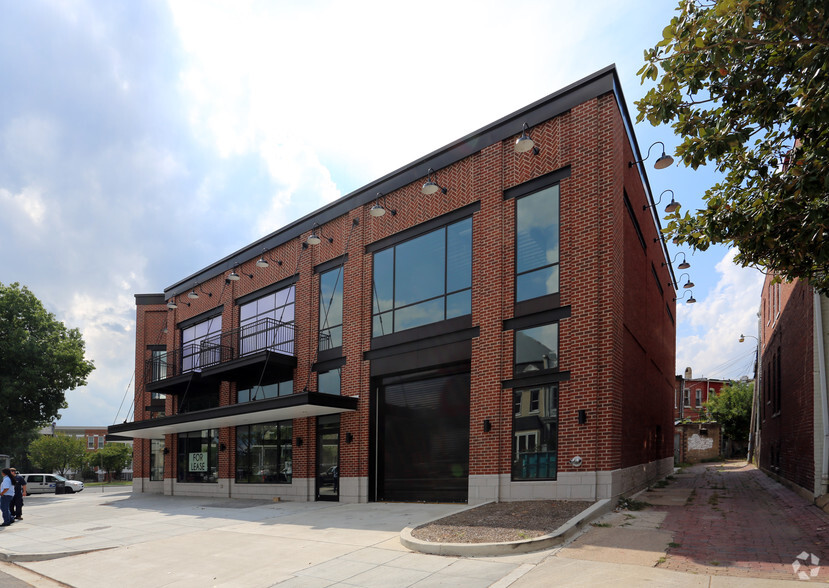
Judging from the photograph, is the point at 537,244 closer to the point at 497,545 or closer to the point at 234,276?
the point at 497,545

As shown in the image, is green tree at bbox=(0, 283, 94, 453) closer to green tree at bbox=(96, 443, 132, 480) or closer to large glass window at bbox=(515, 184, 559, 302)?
large glass window at bbox=(515, 184, 559, 302)

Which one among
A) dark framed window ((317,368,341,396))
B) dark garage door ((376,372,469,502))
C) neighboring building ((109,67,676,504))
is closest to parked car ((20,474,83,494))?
neighboring building ((109,67,676,504))

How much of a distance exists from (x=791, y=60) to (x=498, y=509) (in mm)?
9038

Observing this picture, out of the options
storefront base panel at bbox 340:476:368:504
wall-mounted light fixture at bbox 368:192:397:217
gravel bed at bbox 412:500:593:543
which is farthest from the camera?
storefront base panel at bbox 340:476:368:504

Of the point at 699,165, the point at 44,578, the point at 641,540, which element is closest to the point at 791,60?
the point at 699,165

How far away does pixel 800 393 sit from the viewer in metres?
15.9

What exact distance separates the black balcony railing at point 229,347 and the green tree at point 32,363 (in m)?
4.48

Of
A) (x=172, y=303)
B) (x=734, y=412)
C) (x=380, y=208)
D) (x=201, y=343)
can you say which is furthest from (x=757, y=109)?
(x=734, y=412)

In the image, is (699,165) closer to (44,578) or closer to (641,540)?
(641,540)

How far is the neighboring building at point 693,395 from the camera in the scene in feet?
170

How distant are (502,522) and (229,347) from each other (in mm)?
15988

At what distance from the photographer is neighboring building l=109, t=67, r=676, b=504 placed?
12.7m

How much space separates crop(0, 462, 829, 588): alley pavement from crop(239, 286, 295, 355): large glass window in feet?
22.9

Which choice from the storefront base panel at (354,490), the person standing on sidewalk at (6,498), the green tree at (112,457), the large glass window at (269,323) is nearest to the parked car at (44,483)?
the large glass window at (269,323)
